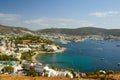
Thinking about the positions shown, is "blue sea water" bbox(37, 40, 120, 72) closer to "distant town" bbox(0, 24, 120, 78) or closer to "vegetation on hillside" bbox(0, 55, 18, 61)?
"distant town" bbox(0, 24, 120, 78)

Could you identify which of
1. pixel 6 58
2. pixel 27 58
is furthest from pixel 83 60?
pixel 6 58

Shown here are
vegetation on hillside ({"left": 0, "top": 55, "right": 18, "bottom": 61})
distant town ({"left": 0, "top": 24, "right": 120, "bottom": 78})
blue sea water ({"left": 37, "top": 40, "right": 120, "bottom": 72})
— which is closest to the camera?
distant town ({"left": 0, "top": 24, "right": 120, "bottom": 78})

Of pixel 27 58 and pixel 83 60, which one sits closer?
pixel 27 58

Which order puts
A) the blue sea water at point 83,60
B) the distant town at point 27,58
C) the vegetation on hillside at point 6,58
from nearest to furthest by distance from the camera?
the distant town at point 27,58 < the blue sea water at point 83,60 < the vegetation on hillside at point 6,58

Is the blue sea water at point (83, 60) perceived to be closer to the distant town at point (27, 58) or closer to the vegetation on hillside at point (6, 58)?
the distant town at point (27, 58)

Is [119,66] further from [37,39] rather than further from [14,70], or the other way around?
[37,39]

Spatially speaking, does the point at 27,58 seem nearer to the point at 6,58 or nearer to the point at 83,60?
the point at 6,58

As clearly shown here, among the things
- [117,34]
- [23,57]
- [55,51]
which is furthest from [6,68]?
[117,34]

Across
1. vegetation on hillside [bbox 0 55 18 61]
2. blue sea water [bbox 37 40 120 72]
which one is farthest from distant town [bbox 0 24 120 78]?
blue sea water [bbox 37 40 120 72]

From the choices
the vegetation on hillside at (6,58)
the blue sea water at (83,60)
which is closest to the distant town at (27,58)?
the vegetation on hillside at (6,58)

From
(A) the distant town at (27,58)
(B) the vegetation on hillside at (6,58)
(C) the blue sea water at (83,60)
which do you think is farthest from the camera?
(B) the vegetation on hillside at (6,58)

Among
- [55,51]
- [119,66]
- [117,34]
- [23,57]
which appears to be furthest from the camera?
[117,34]
